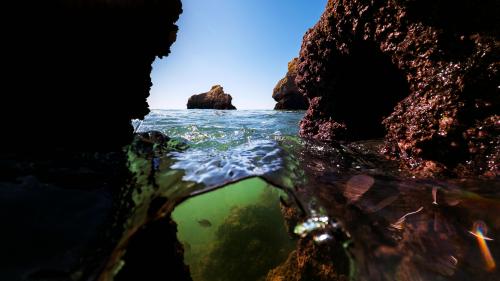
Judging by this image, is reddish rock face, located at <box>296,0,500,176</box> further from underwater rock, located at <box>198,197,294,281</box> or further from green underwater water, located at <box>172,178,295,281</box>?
underwater rock, located at <box>198,197,294,281</box>

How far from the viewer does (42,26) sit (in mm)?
2684

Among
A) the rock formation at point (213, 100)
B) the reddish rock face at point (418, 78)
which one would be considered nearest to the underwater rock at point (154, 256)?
the reddish rock face at point (418, 78)

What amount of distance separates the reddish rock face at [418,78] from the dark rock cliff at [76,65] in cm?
345

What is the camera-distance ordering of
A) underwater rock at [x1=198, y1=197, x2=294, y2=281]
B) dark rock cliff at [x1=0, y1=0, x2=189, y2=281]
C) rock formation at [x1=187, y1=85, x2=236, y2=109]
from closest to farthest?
dark rock cliff at [x1=0, y1=0, x2=189, y2=281] → underwater rock at [x1=198, y1=197, x2=294, y2=281] → rock formation at [x1=187, y1=85, x2=236, y2=109]

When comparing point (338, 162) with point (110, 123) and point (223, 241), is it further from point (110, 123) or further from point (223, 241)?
point (223, 241)

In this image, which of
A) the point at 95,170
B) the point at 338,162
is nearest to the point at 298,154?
the point at 338,162

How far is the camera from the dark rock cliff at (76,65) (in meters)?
2.65

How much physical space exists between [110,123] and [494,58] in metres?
5.14

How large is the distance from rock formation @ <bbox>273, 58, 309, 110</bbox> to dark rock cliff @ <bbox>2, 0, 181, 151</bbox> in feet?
91.8

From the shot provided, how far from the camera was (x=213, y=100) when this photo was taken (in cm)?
3891

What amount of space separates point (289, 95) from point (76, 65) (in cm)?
2940

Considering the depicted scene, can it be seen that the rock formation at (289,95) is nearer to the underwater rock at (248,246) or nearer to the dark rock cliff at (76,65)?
the underwater rock at (248,246)

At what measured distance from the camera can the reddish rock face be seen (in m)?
3.23

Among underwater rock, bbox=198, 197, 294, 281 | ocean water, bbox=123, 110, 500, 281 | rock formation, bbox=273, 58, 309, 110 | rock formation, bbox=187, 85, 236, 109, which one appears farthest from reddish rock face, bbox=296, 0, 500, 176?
rock formation, bbox=187, 85, 236, 109
